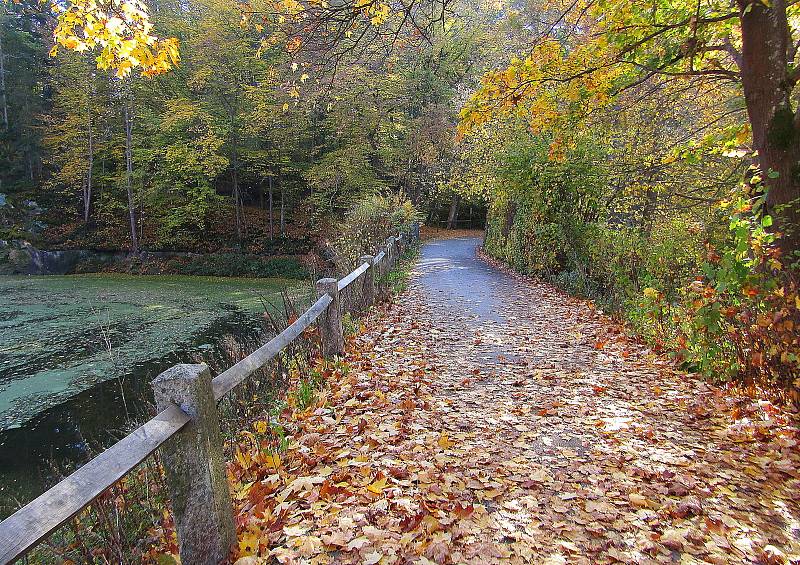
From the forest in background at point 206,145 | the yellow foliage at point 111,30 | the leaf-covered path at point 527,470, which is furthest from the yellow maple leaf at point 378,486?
the forest in background at point 206,145

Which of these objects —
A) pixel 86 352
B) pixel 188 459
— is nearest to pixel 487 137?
pixel 86 352

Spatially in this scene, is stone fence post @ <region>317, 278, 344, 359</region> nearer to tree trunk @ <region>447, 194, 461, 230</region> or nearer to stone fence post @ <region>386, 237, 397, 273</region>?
stone fence post @ <region>386, 237, 397, 273</region>

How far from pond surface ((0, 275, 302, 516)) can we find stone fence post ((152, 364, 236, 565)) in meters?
2.96

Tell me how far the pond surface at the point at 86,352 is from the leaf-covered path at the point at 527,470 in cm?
284

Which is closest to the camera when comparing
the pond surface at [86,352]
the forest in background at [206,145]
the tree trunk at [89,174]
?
the pond surface at [86,352]

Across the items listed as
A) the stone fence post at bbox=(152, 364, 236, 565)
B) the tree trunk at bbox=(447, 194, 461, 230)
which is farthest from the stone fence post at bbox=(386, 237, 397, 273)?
the tree trunk at bbox=(447, 194, 461, 230)

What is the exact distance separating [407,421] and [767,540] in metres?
2.83

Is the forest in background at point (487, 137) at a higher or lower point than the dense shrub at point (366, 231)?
higher

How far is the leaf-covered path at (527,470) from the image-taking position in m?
2.94

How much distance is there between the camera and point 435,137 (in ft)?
102

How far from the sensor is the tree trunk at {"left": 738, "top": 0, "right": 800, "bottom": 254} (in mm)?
4953

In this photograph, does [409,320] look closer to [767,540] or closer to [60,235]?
[767,540]

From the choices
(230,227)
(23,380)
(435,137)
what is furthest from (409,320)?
(230,227)

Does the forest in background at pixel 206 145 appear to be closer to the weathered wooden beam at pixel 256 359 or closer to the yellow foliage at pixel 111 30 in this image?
the weathered wooden beam at pixel 256 359
